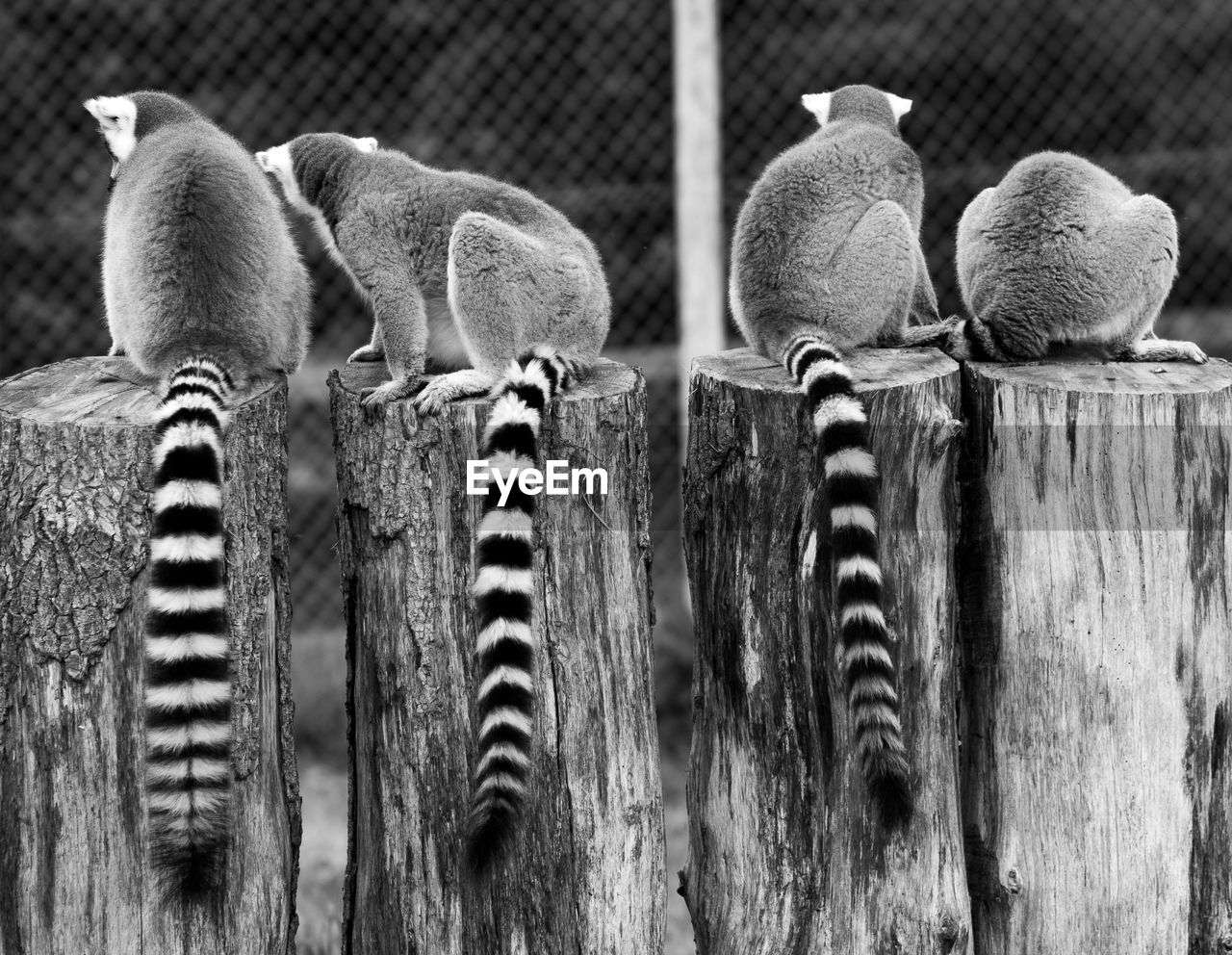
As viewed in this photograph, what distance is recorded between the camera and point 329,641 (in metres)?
7.90

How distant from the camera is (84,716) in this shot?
11.1ft

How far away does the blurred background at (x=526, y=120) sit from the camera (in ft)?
26.6

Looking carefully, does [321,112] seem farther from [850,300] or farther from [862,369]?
[862,369]

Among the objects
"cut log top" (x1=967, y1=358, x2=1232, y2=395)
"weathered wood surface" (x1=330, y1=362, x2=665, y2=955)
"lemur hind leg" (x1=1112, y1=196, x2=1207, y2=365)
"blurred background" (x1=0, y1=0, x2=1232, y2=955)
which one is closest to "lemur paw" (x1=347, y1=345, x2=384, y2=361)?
"weathered wood surface" (x1=330, y1=362, x2=665, y2=955)

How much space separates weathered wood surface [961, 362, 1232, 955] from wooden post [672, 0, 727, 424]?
11.7 feet

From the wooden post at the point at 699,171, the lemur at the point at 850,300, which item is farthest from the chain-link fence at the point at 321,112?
the lemur at the point at 850,300

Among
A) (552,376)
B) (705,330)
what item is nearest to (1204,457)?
(552,376)

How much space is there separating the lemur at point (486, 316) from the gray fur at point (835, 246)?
519 millimetres

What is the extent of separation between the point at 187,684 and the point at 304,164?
6.44 feet

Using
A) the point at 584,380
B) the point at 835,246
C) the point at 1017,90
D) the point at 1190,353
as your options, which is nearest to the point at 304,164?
the point at 584,380

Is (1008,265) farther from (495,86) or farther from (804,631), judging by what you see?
(495,86)

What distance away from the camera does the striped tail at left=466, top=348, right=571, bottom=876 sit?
3.38 m

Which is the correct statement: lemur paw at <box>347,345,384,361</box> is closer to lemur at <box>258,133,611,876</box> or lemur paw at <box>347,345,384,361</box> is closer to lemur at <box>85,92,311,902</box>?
lemur at <box>258,133,611,876</box>

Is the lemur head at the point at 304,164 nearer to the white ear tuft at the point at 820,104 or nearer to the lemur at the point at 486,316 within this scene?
the lemur at the point at 486,316
